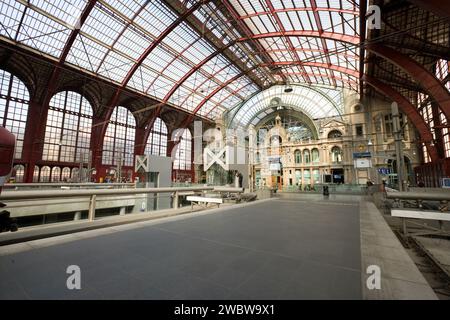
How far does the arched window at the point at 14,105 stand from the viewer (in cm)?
2048

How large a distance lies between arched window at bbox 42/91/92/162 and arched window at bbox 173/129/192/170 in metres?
15.0

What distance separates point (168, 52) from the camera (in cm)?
2261

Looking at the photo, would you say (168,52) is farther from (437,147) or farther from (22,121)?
(437,147)

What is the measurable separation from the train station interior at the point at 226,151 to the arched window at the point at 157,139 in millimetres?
258

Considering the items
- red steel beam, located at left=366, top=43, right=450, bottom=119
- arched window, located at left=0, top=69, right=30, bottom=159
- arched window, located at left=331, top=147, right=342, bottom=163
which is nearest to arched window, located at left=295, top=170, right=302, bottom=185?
arched window, located at left=331, top=147, right=342, bottom=163

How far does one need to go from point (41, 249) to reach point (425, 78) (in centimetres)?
2152

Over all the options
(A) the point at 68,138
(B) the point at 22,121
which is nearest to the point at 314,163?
(A) the point at 68,138

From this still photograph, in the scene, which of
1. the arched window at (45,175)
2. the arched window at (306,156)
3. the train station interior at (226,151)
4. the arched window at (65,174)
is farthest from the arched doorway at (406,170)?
the arched window at (45,175)

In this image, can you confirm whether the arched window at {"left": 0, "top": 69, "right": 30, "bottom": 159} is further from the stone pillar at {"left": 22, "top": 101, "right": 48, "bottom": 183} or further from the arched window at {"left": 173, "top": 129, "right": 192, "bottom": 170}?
the arched window at {"left": 173, "top": 129, "right": 192, "bottom": 170}

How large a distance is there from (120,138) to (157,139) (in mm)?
6389

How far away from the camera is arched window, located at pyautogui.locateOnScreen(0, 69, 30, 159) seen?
2048 cm

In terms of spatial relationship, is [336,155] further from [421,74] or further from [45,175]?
[45,175]
